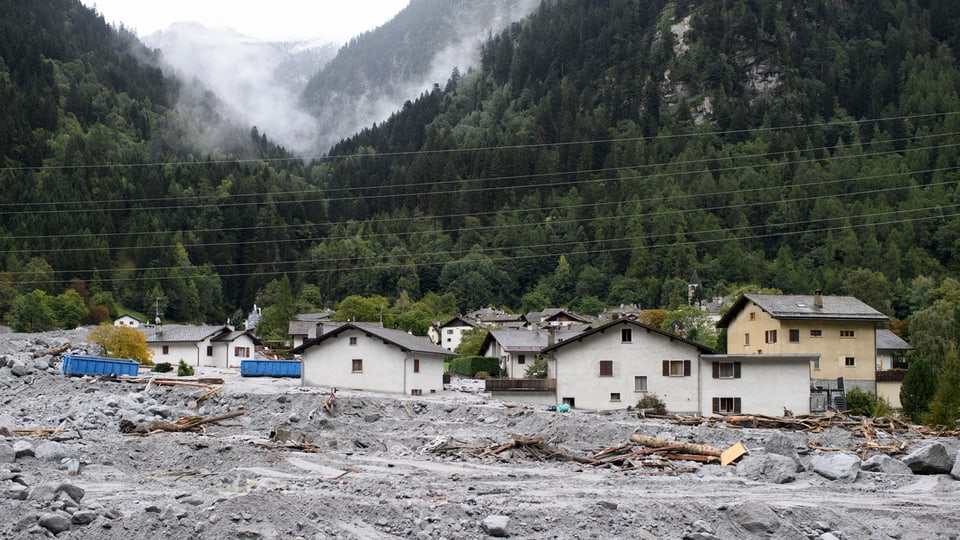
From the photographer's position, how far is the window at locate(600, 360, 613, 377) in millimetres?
64750

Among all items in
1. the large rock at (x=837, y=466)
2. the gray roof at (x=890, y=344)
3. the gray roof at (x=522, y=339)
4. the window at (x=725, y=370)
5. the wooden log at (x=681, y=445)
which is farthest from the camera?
the gray roof at (x=522, y=339)

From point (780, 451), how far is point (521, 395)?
90.4 feet

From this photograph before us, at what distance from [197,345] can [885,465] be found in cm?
7269

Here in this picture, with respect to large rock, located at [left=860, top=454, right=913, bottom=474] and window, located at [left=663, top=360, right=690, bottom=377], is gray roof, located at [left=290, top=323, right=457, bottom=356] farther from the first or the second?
large rock, located at [left=860, top=454, right=913, bottom=474]

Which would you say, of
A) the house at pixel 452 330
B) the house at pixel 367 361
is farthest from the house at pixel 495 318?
the house at pixel 367 361

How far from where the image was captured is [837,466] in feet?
124

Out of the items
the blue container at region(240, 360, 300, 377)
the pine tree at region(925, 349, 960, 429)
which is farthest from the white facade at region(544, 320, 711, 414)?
the blue container at region(240, 360, 300, 377)

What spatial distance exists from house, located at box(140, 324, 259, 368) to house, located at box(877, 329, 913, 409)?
6135 cm

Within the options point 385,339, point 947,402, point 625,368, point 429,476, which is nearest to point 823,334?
point 947,402

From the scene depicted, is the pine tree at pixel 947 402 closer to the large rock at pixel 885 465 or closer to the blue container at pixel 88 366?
the large rock at pixel 885 465

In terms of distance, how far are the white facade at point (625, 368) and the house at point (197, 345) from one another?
45.0 meters

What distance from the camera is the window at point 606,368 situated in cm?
6475

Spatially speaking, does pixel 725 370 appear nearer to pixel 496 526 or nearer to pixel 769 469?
pixel 769 469

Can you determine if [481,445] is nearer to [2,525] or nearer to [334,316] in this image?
[2,525]
